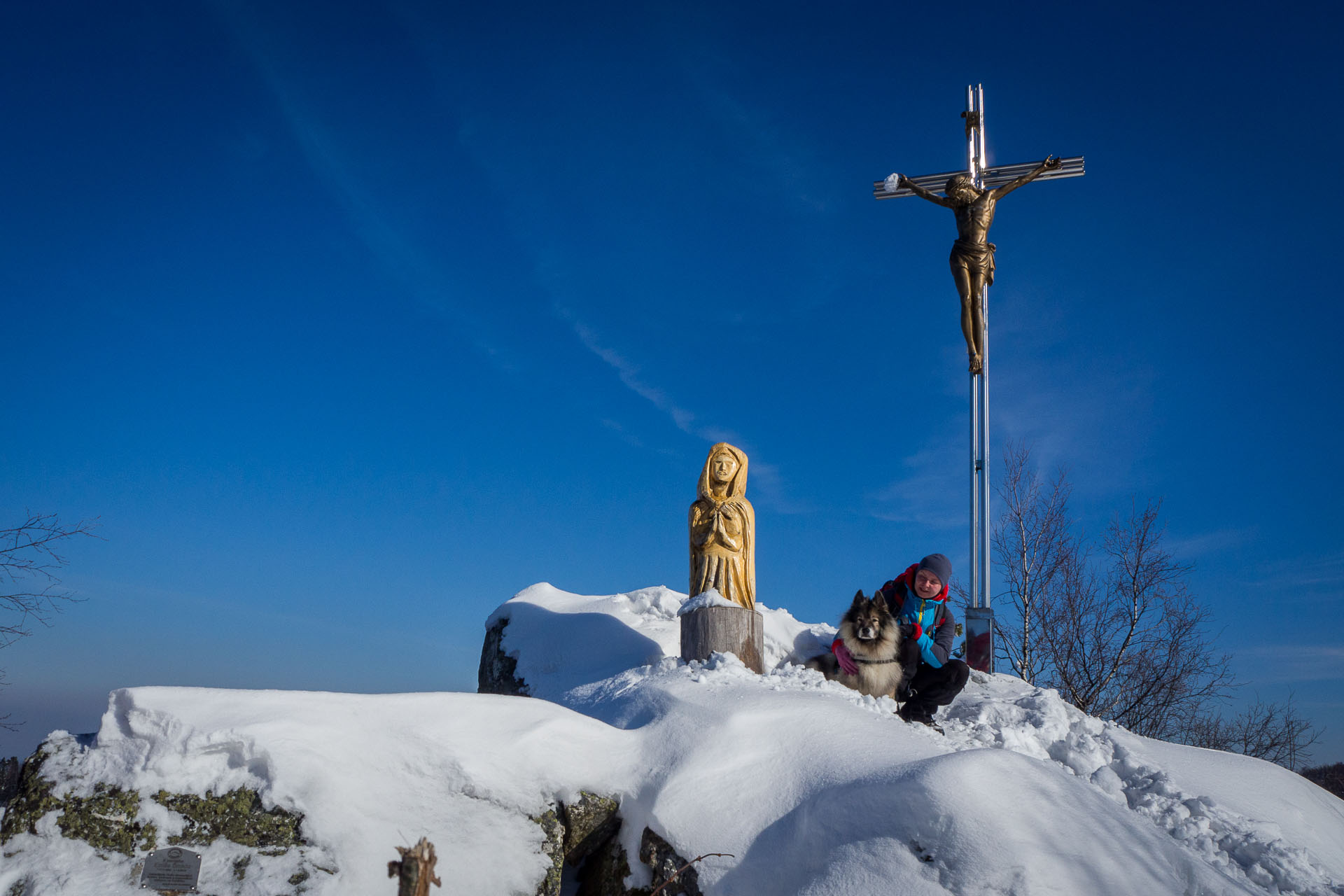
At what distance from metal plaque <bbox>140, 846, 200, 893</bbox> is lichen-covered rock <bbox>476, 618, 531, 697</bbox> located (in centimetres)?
518

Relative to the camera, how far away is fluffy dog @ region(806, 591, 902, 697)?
6.93 metres

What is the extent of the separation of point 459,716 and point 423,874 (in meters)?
2.65

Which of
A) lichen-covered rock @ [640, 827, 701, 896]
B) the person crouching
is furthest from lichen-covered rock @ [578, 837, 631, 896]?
the person crouching

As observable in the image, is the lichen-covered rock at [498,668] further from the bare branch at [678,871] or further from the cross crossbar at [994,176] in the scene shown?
the cross crossbar at [994,176]

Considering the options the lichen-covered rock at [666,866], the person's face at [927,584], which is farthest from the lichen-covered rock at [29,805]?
the person's face at [927,584]

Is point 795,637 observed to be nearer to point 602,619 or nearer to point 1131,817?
point 602,619

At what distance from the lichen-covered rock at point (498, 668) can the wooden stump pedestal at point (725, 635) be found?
2.65m

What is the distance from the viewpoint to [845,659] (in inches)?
282

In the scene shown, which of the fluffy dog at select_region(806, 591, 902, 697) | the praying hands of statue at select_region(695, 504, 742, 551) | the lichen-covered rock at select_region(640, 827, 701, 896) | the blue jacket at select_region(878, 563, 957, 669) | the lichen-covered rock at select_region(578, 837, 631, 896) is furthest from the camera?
the praying hands of statue at select_region(695, 504, 742, 551)

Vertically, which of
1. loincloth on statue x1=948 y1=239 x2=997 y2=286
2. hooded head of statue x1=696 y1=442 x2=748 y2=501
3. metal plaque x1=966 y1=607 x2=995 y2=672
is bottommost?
metal plaque x1=966 y1=607 x2=995 y2=672

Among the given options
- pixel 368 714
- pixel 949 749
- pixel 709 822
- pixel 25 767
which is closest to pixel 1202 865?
pixel 949 749

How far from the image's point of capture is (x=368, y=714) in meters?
4.78

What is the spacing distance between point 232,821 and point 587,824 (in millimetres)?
1833

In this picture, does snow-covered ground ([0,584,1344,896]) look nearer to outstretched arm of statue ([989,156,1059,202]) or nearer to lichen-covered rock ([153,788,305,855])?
lichen-covered rock ([153,788,305,855])
